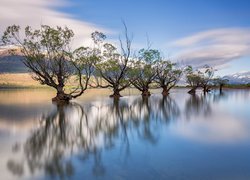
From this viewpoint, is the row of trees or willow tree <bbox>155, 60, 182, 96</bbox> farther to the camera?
willow tree <bbox>155, 60, 182, 96</bbox>

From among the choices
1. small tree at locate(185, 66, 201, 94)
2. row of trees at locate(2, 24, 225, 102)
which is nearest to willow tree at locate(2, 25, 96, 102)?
row of trees at locate(2, 24, 225, 102)

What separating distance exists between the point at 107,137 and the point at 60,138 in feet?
6.62

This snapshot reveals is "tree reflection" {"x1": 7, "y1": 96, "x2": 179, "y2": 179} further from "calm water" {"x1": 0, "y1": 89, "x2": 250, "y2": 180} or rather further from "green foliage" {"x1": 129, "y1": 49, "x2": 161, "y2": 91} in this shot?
"green foliage" {"x1": 129, "y1": 49, "x2": 161, "y2": 91}

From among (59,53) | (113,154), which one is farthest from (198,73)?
(113,154)

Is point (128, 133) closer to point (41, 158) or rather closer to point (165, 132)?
point (165, 132)

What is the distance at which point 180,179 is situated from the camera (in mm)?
7172

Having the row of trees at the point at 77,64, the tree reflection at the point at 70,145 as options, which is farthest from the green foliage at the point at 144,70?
the tree reflection at the point at 70,145

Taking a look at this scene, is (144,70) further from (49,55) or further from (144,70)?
(49,55)

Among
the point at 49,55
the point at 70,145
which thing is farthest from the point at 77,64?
the point at 70,145

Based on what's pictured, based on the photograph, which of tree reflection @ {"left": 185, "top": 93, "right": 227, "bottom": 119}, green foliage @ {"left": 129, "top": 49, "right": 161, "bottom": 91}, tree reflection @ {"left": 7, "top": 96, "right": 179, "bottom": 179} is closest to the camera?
tree reflection @ {"left": 7, "top": 96, "right": 179, "bottom": 179}

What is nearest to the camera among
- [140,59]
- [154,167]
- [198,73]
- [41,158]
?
[154,167]

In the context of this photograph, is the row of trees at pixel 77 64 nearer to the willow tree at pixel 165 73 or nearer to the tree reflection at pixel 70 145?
the willow tree at pixel 165 73

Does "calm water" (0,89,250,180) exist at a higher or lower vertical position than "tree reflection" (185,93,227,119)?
higher

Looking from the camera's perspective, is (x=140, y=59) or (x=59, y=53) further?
(x=140, y=59)
